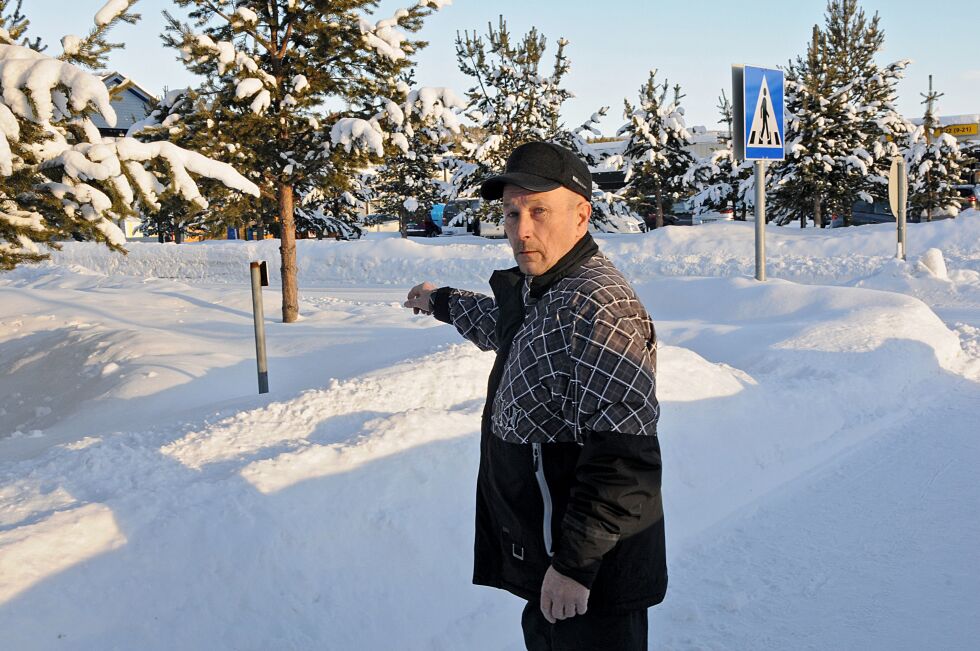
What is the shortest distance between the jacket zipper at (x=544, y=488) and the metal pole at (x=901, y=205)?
1417 cm

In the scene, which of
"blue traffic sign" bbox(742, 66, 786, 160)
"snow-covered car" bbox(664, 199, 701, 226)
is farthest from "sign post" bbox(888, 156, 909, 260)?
"snow-covered car" bbox(664, 199, 701, 226)

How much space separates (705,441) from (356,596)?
9.83 feet

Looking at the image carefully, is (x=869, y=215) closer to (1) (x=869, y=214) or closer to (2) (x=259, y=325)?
(1) (x=869, y=214)

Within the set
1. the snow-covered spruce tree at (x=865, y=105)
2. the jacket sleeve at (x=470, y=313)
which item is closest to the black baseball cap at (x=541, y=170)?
the jacket sleeve at (x=470, y=313)

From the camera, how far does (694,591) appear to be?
161 inches

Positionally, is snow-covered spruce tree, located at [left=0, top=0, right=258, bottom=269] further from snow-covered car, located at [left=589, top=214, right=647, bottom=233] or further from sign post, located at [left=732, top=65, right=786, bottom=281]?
snow-covered car, located at [left=589, top=214, right=647, bottom=233]

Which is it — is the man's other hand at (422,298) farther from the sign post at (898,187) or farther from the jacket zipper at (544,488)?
the sign post at (898,187)

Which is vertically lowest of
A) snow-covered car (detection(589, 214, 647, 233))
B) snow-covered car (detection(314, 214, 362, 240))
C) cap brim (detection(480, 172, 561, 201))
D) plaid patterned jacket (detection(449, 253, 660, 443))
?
plaid patterned jacket (detection(449, 253, 660, 443))

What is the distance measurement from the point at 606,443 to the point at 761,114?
9760 millimetres

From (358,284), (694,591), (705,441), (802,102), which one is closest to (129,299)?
(358,284)

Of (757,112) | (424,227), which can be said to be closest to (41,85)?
(757,112)

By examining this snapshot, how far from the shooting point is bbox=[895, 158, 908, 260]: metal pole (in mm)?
14315

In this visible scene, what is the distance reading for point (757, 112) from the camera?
10633 mm

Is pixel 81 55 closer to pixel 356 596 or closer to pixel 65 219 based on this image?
pixel 65 219
